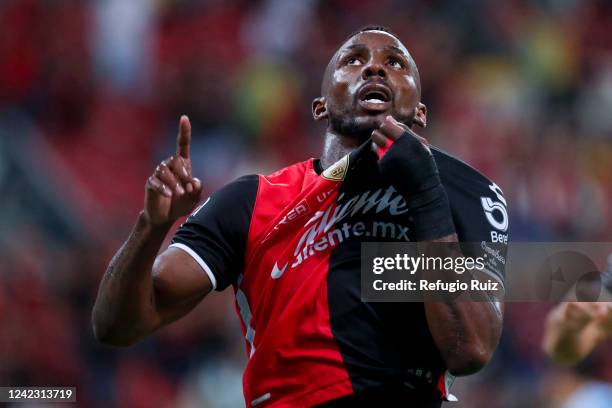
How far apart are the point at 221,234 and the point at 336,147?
53 cm

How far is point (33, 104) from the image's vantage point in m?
7.33

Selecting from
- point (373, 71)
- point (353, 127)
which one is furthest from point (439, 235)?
point (373, 71)

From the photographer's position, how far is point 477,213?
9.72 feet

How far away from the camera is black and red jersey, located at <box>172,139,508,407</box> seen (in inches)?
110

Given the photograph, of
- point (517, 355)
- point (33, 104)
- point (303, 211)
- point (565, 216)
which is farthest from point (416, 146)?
point (33, 104)

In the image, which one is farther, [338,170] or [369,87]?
[369,87]

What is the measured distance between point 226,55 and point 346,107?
4.62m

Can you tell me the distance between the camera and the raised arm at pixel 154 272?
8.71 ft

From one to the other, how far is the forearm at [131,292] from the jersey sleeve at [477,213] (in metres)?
0.84

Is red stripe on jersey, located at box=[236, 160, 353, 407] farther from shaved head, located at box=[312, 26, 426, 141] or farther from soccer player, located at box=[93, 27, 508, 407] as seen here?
shaved head, located at box=[312, 26, 426, 141]

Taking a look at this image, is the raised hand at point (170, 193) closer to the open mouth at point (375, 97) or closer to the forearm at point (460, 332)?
the forearm at point (460, 332)

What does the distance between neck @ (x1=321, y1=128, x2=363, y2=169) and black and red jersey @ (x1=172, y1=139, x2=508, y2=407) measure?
0.37 feet

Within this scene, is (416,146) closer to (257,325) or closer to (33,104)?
(257,325)

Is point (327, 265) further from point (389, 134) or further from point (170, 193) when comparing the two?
point (170, 193)
